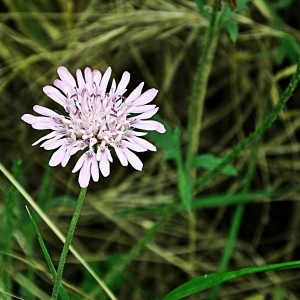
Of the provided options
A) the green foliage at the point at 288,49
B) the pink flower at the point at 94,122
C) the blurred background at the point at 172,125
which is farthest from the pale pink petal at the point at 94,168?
the green foliage at the point at 288,49

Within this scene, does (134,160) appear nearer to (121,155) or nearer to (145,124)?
(121,155)

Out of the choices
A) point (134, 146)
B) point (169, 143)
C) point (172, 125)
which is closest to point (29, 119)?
point (134, 146)

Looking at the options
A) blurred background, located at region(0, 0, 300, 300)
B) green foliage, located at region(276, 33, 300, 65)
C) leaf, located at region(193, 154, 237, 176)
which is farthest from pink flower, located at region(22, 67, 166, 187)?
Result: green foliage, located at region(276, 33, 300, 65)

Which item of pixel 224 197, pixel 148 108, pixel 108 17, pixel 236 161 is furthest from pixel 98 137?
pixel 236 161

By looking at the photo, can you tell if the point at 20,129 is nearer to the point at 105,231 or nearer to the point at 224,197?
the point at 105,231

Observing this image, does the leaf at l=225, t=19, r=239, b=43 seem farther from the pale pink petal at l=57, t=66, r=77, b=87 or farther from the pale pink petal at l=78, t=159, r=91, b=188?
the pale pink petal at l=78, t=159, r=91, b=188
